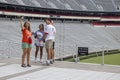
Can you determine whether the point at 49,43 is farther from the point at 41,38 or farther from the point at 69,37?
the point at 69,37

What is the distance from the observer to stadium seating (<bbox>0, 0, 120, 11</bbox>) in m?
58.3

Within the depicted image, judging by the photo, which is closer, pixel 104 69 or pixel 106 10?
pixel 104 69

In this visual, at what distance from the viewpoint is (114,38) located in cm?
5500

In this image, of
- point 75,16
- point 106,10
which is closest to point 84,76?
point 75,16

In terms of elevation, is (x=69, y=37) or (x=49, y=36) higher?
(x=69, y=37)

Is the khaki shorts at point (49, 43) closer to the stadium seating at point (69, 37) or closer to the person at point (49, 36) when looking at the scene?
the person at point (49, 36)

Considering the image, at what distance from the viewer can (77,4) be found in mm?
68312

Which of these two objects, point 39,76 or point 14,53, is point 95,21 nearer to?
point 14,53

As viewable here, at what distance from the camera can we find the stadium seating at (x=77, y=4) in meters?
58.3

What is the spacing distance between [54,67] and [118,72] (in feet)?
8.50

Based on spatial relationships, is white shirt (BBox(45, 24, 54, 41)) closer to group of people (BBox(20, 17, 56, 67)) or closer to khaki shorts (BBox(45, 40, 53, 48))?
group of people (BBox(20, 17, 56, 67))

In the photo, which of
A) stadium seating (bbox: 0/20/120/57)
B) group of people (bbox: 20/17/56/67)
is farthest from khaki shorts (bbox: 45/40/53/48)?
stadium seating (bbox: 0/20/120/57)

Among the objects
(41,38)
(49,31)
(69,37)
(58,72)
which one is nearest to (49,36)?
(49,31)

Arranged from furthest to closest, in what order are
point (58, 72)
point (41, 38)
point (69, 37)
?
point (69, 37)
point (41, 38)
point (58, 72)
